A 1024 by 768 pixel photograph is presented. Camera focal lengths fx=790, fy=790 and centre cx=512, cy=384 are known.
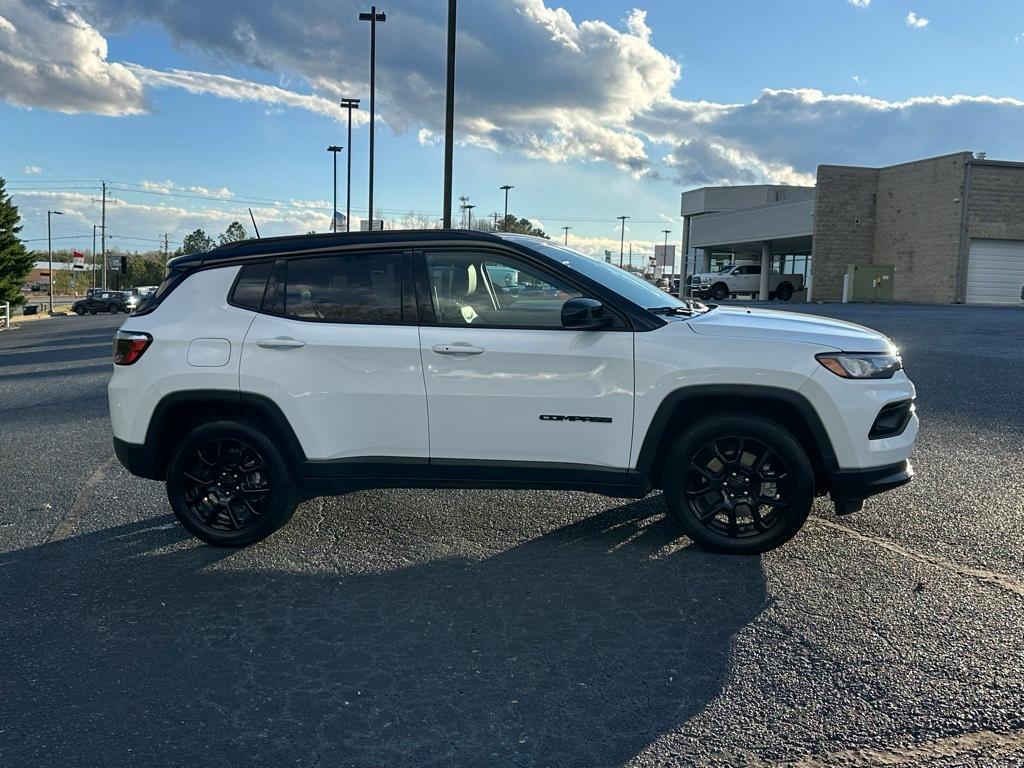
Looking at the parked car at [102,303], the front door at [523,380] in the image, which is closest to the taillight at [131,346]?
the front door at [523,380]

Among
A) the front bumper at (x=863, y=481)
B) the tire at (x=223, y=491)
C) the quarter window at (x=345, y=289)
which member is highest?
the quarter window at (x=345, y=289)

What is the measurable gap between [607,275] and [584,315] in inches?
30.3

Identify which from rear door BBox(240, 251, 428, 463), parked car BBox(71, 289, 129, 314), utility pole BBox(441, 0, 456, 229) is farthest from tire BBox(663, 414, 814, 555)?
parked car BBox(71, 289, 129, 314)

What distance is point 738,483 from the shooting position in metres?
4.40

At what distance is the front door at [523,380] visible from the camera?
4305 millimetres

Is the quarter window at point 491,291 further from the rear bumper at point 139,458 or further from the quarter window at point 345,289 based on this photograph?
the rear bumper at point 139,458

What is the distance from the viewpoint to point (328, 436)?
454 cm

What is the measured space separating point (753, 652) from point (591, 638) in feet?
2.29

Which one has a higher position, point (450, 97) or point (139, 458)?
point (450, 97)

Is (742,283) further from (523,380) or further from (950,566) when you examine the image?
(523,380)

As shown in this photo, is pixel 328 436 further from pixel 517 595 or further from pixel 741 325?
pixel 741 325

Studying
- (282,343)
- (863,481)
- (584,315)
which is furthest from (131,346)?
(863,481)

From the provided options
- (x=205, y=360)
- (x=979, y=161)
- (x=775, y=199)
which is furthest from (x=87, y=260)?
(x=205, y=360)

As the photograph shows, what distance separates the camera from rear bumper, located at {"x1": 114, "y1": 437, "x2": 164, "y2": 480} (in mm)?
4730
